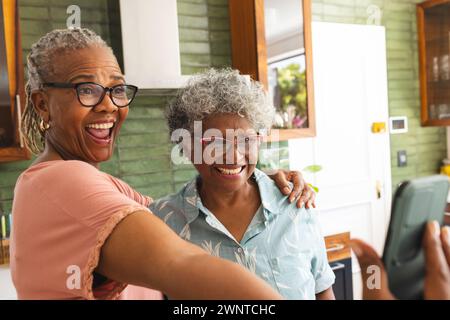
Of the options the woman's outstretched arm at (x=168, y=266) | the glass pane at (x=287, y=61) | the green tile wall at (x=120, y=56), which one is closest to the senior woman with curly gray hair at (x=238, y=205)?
the woman's outstretched arm at (x=168, y=266)

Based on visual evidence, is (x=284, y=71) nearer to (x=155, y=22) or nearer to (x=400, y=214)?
(x=155, y=22)

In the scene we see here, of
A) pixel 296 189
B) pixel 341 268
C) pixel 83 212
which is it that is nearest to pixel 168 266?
pixel 83 212

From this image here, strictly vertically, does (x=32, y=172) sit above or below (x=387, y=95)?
below

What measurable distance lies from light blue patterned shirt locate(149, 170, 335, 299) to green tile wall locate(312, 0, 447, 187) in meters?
2.34

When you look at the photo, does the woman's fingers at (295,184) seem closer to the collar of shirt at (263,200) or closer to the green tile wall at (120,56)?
the collar of shirt at (263,200)

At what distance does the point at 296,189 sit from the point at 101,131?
521 mm

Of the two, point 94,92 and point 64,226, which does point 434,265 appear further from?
point 94,92

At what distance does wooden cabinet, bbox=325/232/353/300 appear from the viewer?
1.79 metres

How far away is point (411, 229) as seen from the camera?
0.35 meters

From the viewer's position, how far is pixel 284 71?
2182 millimetres

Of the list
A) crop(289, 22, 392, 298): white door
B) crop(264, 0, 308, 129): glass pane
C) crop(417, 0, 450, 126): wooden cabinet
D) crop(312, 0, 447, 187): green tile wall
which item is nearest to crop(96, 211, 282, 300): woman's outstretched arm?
crop(264, 0, 308, 129): glass pane

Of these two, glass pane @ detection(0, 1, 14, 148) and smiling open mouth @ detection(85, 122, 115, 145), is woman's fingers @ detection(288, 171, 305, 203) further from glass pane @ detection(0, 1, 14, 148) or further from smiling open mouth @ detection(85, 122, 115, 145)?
glass pane @ detection(0, 1, 14, 148)
